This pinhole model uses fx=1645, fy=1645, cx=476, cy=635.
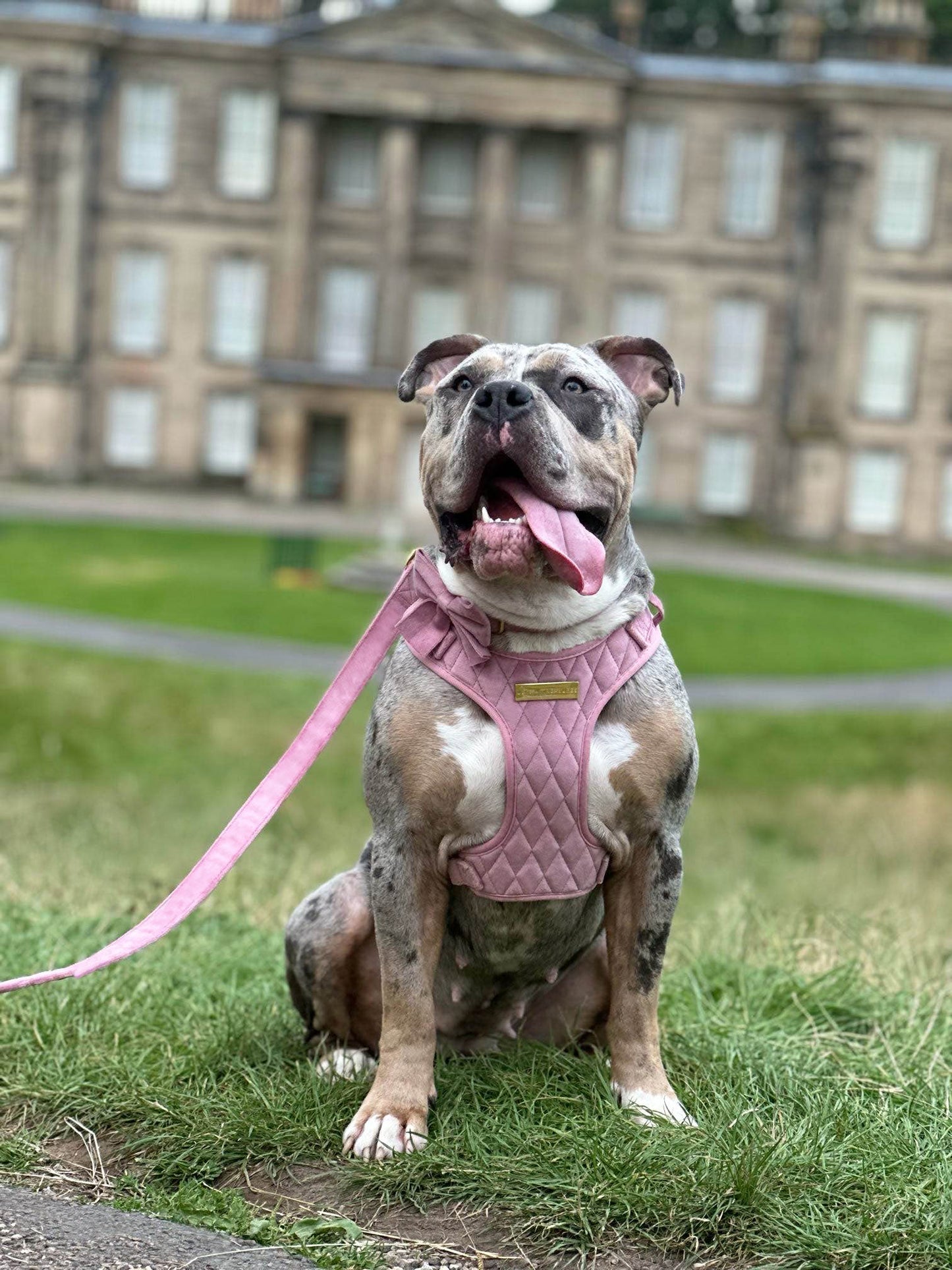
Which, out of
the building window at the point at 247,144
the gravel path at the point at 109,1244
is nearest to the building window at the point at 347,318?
the building window at the point at 247,144

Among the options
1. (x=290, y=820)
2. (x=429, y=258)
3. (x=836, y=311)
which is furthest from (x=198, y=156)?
(x=290, y=820)

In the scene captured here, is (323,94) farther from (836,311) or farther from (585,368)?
(585,368)

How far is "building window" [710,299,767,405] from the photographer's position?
45.2 meters

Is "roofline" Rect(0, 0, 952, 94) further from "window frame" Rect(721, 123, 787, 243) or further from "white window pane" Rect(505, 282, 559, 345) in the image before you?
"white window pane" Rect(505, 282, 559, 345)

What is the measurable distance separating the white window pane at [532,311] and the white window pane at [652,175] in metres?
3.08

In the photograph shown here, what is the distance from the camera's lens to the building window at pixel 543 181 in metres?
45.1

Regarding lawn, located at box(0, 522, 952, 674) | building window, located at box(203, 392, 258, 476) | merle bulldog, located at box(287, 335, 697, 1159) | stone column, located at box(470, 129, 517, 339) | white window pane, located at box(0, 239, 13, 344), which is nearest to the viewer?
merle bulldog, located at box(287, 335, 697, 1159)

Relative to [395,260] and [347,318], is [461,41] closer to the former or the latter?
[395,260]

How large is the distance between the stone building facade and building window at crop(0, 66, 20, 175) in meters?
0.07

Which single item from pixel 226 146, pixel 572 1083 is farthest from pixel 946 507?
pixel 572 1083

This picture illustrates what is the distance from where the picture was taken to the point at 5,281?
148ft

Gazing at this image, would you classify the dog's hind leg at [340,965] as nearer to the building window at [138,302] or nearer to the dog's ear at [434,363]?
the dog's ear at [434,363]

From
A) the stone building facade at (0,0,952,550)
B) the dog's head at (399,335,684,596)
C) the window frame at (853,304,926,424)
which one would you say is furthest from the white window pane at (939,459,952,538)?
the dog's head at (399,335,684,596)

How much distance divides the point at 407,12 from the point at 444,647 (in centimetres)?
4186
